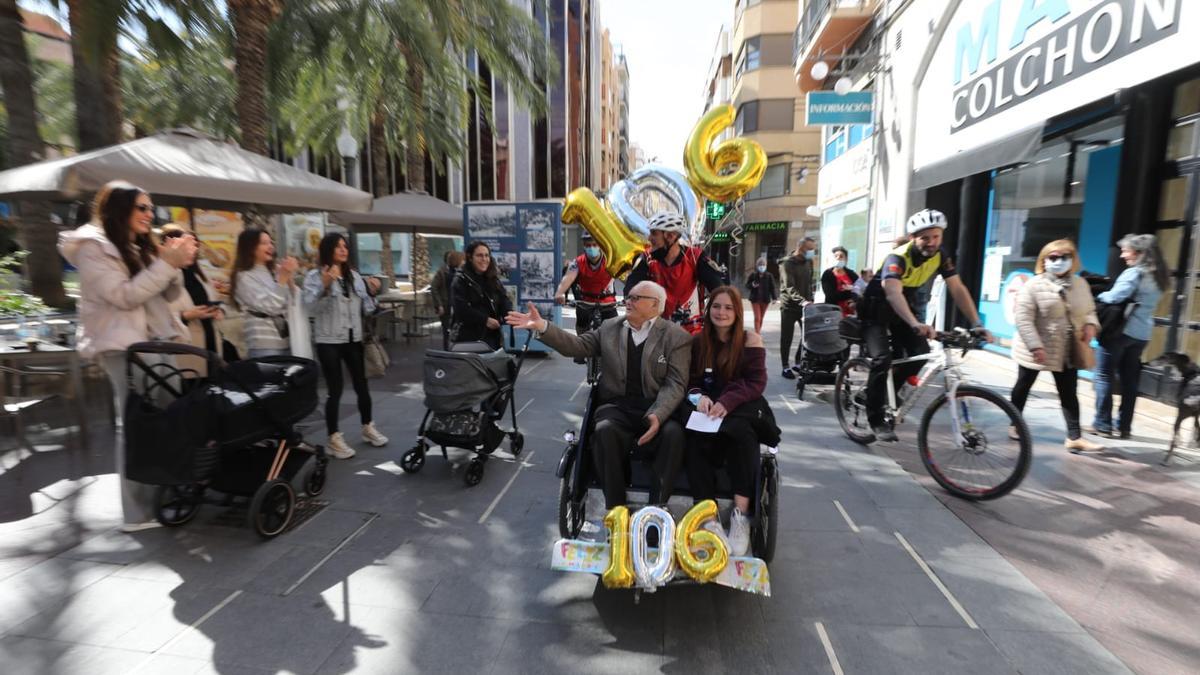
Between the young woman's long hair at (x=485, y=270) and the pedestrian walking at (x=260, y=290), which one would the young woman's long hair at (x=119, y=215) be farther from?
the young woman's long hair at (x=485, y=270)

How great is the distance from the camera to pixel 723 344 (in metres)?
3.28

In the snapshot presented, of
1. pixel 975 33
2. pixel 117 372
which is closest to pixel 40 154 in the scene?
pixel 117 372

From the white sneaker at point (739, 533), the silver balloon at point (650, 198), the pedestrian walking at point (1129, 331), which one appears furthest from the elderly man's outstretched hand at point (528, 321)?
→ the pedestrian walking at point (1129, 331)

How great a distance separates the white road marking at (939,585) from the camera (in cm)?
269

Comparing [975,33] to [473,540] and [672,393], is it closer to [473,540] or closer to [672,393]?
[672,393]

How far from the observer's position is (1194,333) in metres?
6.13

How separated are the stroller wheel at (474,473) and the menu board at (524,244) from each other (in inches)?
191

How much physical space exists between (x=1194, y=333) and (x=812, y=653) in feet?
21.6

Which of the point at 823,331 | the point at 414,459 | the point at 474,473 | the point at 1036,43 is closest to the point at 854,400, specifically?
the point at 823,331

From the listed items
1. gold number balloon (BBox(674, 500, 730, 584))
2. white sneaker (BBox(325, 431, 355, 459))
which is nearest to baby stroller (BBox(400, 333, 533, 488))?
white sneaker (BBox(325, 431, 355, 459))

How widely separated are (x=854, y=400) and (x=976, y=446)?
4.25 feet

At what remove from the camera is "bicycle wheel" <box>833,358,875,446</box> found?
5201 mm

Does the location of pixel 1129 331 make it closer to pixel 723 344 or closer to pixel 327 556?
pixel 723 344

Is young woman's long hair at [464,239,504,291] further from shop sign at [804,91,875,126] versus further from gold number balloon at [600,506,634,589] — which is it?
shop sign at [804,91,875,126]
